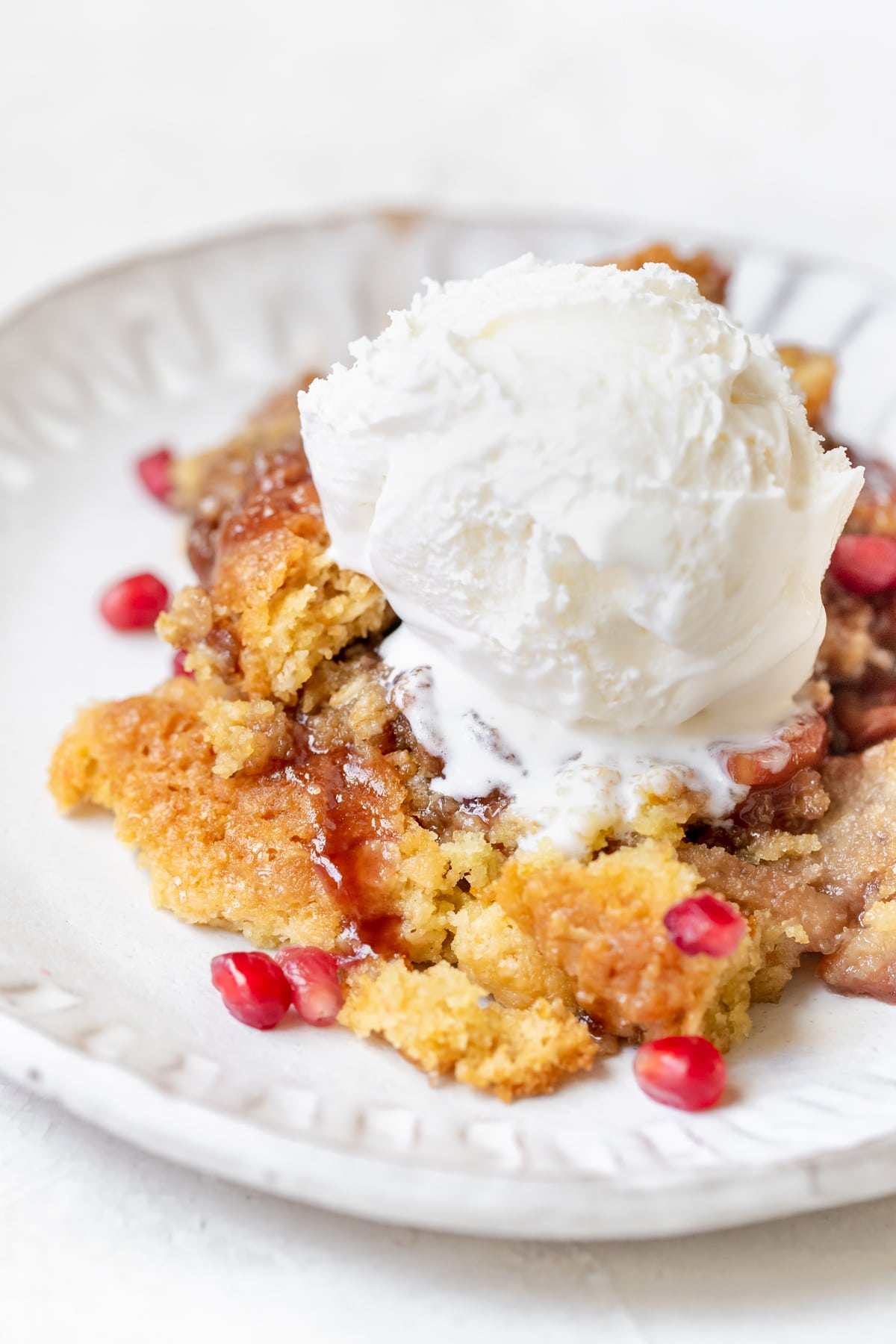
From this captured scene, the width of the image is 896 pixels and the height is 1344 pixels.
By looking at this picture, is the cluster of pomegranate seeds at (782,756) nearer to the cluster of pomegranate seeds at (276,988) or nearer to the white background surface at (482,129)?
the cluster of pomegranate seeds at (276,988)

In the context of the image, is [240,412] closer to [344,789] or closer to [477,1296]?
[344,789]

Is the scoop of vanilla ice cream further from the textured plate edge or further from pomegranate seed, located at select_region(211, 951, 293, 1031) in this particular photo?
the textured plate edge

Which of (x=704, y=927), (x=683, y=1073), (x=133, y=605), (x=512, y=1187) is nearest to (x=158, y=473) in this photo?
(x=133, y=605)

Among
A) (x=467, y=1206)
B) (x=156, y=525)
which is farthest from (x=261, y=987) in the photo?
(x=156, y=525)

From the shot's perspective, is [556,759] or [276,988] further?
[556,759]

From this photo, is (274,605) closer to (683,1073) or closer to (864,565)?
(683,1073)

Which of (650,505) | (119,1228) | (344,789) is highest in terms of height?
(650,505)

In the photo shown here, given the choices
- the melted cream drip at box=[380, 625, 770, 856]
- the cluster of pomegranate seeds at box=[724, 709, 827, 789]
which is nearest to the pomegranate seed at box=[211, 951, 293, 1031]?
the melted cream drip at box=[380, 625, 770, 856]
